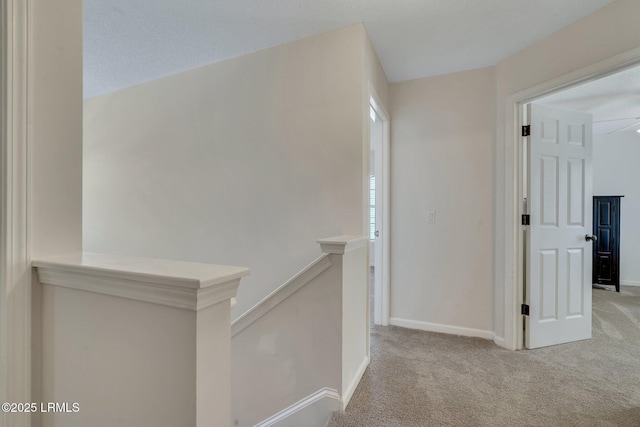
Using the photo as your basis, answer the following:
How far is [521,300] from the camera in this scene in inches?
90.9

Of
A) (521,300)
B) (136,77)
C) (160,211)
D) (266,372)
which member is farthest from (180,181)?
(521,300)

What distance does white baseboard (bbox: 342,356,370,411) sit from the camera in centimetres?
160

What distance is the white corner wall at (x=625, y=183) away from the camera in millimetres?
4133

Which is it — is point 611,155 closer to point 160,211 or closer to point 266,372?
point 266,372

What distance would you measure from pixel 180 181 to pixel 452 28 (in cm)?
252

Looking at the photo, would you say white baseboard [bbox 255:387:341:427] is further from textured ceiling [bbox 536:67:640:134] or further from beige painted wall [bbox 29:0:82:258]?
textured ceiling [bbox 536:67:640:134]

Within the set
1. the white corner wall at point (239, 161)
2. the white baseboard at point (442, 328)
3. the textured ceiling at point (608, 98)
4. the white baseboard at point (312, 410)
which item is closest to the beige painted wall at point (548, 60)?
the white baseboard at point (442, 328)

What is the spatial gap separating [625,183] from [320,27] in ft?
16.5

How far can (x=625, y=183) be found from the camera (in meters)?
4.19

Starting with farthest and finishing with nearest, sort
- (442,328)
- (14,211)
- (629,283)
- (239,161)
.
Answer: (629,283), (442,328), (239,161), (14,211)

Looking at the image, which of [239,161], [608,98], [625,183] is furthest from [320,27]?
[625,183]

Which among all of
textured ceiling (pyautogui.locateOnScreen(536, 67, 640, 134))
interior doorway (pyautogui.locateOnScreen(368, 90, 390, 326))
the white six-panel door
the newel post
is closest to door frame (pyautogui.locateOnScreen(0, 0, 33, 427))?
the newel post

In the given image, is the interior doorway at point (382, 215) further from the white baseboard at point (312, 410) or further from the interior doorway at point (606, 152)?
the white baseboard at point (312, 410)

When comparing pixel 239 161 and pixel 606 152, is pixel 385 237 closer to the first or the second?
pixel 239 161
